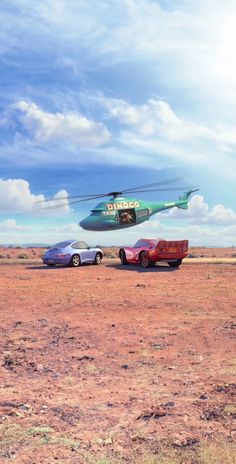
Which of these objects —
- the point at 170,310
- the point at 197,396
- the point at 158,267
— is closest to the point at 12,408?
the point at 197,396

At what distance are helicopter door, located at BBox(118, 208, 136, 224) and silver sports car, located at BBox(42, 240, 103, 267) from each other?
976 cm

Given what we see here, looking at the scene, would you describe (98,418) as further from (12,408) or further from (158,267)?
(158,267)

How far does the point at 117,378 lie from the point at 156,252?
58.4ft

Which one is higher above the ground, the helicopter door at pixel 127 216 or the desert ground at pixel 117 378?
the helicopter door at pixel 127 216

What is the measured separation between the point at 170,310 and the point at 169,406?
7.32 meters

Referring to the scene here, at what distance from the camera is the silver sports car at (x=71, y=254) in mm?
26672

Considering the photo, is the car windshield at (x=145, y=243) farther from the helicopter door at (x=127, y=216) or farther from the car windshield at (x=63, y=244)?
the helicopter door at (x=127, y=216)

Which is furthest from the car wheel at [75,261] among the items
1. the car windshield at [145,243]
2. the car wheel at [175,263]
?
the car wheel at [175,263]

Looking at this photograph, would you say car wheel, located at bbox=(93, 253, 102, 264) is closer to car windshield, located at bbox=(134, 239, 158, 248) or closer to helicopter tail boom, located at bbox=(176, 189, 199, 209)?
car windshield, located at bbox=(134, 239, 158, 248)

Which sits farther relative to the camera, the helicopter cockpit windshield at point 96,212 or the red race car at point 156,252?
the helicopter cockpit windshield at point 96,212

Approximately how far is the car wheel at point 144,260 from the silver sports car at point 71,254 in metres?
3.48

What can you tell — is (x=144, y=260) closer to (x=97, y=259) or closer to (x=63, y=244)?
(x=97, y=259)

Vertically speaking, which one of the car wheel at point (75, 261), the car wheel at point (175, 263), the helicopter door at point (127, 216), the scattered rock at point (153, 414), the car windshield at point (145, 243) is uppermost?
the helicopter door at point (127, 216)

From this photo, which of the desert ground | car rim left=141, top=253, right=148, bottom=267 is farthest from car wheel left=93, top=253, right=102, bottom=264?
the desert ground
